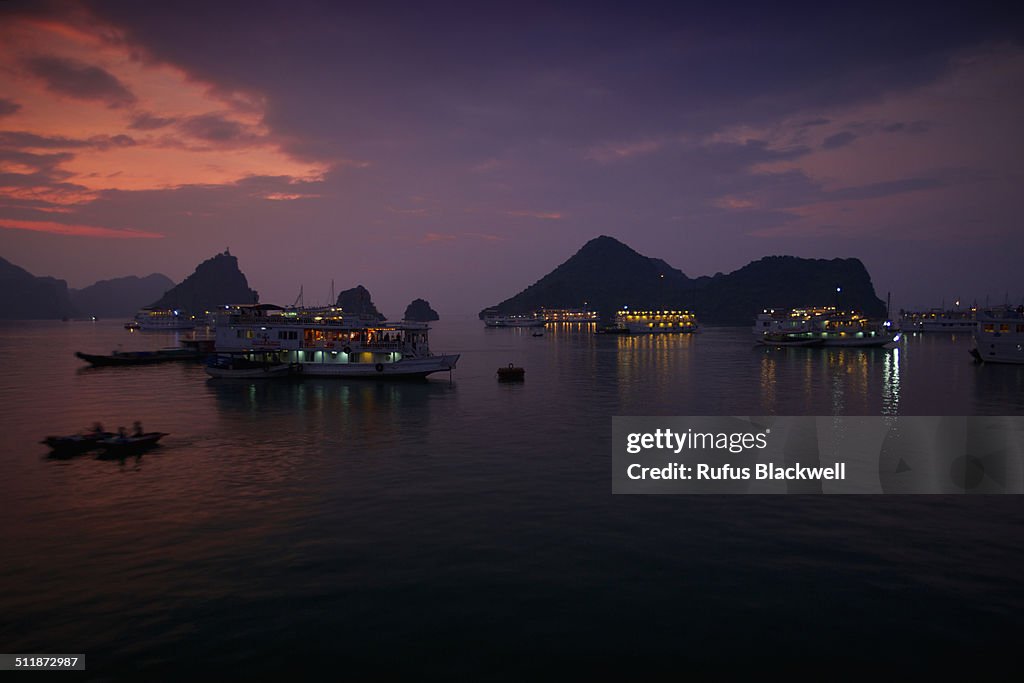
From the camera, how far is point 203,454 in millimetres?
33562

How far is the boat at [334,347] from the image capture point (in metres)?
70.2

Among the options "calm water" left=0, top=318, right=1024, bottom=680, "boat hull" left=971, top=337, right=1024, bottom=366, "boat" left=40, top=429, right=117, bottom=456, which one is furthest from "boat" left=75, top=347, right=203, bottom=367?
"boat hull" left=971, top=337, right=1024, bottom=366

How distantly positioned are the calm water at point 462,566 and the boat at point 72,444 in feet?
4.08

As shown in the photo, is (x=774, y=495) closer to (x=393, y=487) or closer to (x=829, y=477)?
(x=829, y=477)

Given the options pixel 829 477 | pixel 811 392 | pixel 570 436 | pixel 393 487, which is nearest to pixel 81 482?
pixel 393 487

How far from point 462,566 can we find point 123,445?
2541cm

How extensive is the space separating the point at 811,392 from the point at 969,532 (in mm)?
43382

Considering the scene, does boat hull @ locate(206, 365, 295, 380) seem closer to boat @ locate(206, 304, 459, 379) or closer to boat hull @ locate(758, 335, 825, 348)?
boat @ locate(206, 304, 459, 379)

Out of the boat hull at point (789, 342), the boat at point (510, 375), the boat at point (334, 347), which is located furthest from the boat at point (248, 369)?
the boat hull at point (789, 342)

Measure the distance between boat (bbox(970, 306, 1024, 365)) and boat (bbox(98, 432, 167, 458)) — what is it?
114 m

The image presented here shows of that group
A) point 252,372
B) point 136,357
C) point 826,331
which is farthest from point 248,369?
point 826,331

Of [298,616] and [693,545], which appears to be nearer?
[298,616]
